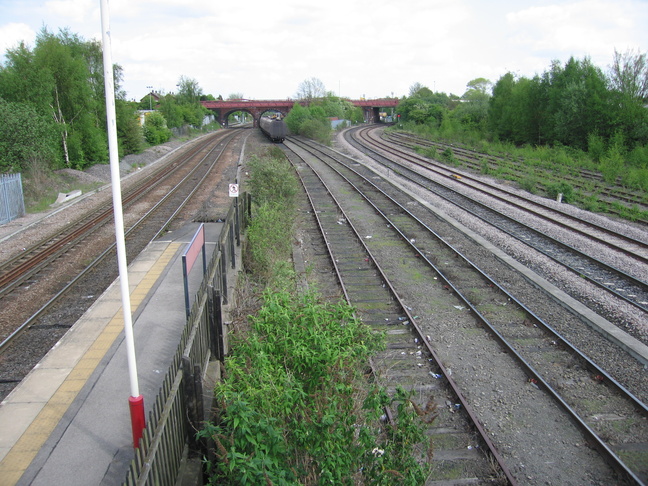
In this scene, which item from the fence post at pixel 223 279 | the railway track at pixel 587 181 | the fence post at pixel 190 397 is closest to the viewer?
the fence post at pixel 190 397

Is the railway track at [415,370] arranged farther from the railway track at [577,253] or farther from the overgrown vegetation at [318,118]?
the overgrown vegetation at [318,118]

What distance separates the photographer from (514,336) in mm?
9164

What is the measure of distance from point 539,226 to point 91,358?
15.0 meters

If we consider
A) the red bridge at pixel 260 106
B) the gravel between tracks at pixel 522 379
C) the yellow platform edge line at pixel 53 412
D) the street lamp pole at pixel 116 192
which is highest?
the red bridge at pixel 260 106

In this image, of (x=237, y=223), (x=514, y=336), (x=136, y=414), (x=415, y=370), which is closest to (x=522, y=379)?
(x=514, y=336)

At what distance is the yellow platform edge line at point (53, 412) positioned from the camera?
4984mm

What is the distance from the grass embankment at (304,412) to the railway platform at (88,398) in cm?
116

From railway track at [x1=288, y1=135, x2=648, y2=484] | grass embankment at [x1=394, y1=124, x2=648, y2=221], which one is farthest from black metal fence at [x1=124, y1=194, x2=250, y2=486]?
grass embankment at [x1=394, y1=124, x2=648, y2=221]

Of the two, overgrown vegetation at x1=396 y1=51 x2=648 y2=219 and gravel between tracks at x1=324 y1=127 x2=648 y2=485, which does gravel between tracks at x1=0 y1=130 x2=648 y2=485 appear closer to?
gravel between tracks at x1=324 y1=127 x2=648 y2=485

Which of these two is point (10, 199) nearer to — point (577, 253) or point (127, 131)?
point (577, 253)

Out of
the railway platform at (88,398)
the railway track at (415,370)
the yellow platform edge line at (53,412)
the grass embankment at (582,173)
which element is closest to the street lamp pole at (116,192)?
the railway platform at (88,398)

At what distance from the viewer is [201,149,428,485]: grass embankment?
160 inches

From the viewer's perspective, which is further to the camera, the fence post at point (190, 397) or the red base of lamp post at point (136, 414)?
the fence post at point (190, 397)

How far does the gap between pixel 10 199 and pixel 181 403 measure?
657 inches
